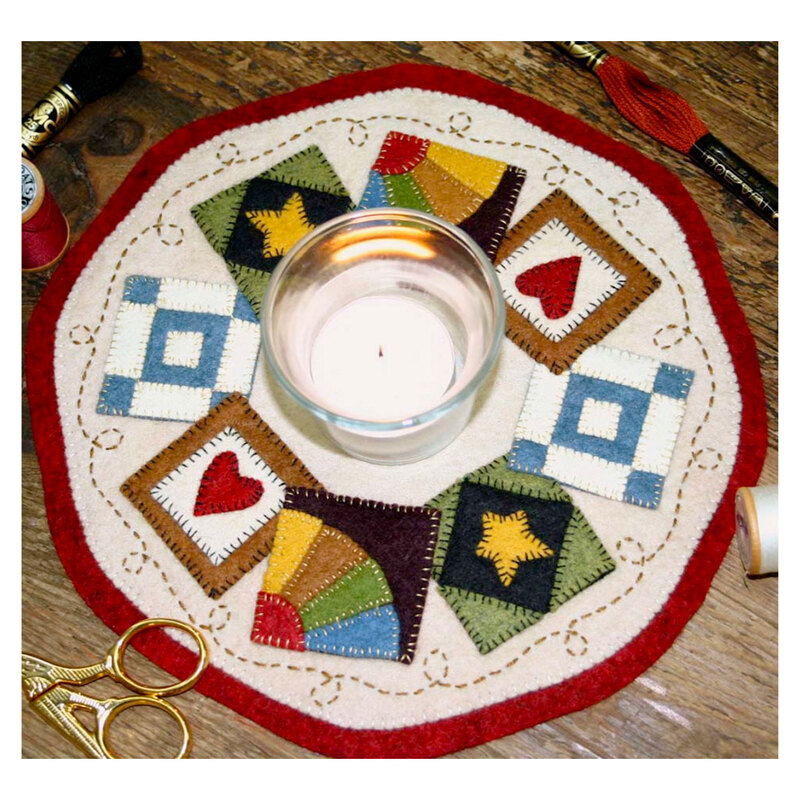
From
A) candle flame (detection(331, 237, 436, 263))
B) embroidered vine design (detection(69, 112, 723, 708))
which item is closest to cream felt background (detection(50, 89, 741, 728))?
embroidered vine design (detection(69, 112, 723, 708))

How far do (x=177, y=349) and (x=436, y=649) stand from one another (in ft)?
1.03

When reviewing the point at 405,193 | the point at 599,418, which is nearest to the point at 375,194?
the point at 405,193

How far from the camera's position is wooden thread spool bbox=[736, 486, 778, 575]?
63 centimetres

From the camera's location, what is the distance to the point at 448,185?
0.73 metres

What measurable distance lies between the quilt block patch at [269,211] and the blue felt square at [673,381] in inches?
11.4

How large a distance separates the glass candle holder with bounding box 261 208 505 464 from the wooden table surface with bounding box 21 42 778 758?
0.21 metres

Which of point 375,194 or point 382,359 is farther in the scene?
point 375,194

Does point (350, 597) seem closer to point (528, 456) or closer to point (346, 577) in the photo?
point (346, 577)

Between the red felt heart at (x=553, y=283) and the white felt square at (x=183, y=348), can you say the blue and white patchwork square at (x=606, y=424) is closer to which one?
the red felt heart at (x=553, y=283)

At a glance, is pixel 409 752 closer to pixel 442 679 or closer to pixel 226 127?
pixel 442 679

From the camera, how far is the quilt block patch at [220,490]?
2.23 feet

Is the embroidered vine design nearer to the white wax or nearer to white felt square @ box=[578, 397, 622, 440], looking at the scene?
white felt square @ box=[578, 397, 622, 440]

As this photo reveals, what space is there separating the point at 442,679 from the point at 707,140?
0.48 m

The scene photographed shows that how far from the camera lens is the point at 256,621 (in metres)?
0.67
